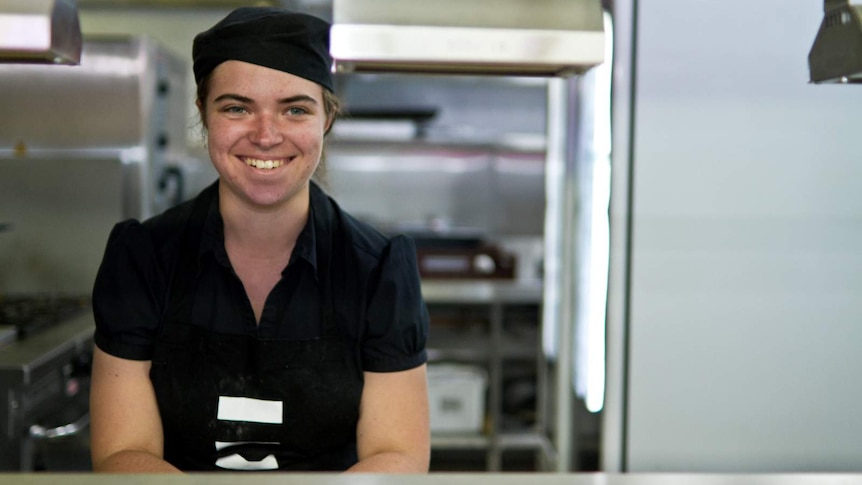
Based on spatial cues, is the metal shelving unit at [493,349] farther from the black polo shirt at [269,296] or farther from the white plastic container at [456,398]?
the black polo shirt at [269,296]

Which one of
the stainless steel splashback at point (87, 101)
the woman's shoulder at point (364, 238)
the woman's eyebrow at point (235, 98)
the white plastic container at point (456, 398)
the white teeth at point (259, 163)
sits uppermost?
the stainless steel splashback at point (87, 101)

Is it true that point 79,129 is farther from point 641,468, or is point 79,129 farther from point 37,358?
point 641,468

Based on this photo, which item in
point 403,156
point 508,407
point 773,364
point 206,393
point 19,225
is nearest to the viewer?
point 206,393

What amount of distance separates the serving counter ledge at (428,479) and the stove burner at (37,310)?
151cm

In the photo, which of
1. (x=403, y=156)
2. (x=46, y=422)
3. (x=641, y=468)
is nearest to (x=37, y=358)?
(x=46, y=422)

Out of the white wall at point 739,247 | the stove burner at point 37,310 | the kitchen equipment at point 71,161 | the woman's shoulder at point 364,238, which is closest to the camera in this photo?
the woman's shoulder at point 364,238

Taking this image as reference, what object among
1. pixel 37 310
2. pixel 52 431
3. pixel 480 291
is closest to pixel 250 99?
pixel 52 431

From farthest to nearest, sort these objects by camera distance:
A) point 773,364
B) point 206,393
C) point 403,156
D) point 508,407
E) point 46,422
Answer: point 403,156 → point 508,407 → point 46,422 → point 773,364 → point 206,393

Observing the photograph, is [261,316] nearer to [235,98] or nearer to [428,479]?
[235,98]

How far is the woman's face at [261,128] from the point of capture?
1395 mm

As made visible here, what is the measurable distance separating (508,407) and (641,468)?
6.99ft

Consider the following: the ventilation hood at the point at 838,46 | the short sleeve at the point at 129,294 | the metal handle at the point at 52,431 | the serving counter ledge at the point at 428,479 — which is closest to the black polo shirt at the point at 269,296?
the short sleeve at the point at 129,294

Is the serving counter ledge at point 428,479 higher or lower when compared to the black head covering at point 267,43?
lower

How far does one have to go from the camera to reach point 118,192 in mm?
3479
